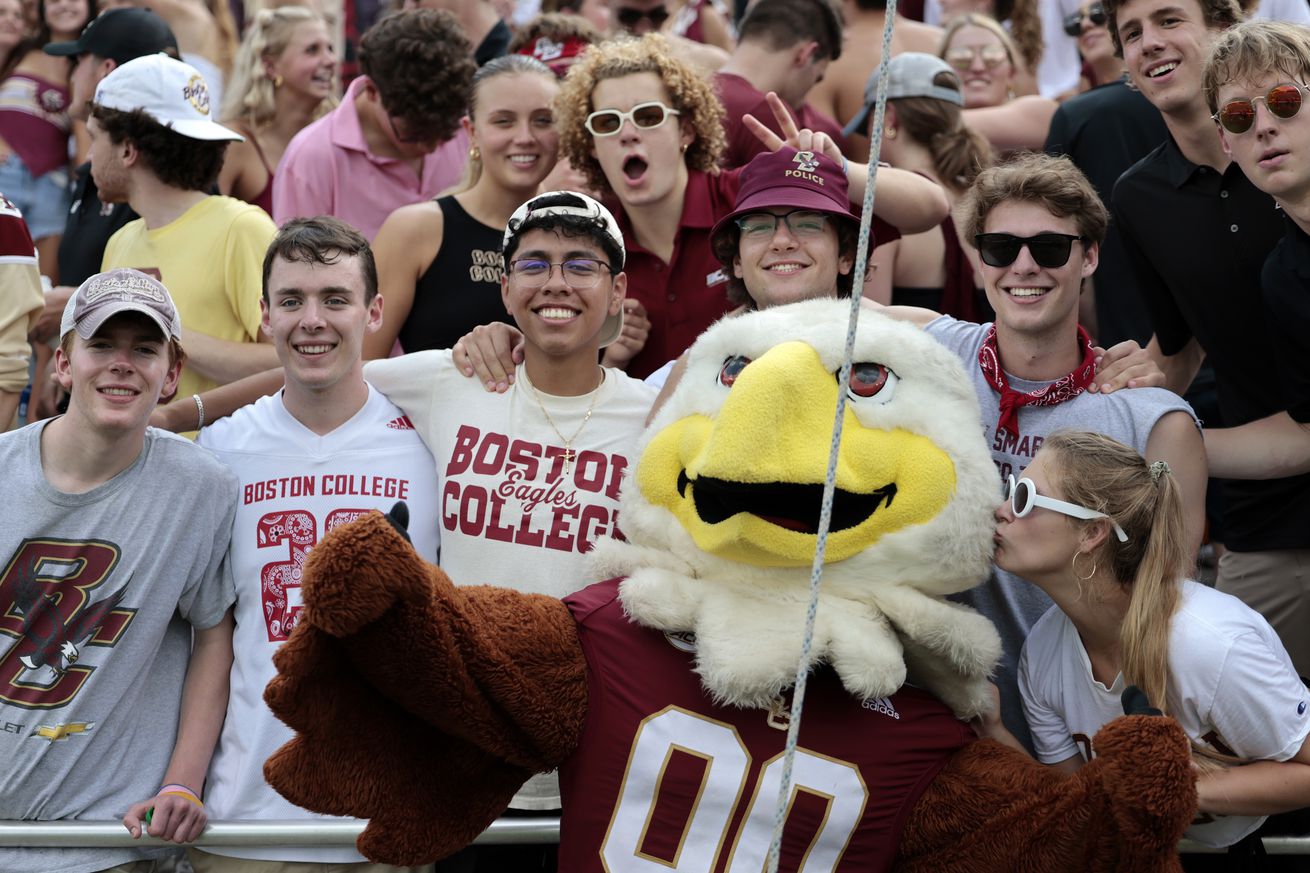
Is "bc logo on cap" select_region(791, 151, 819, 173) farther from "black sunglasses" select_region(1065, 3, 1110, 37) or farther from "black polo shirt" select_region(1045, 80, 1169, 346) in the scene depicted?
"black sunglasses" select_region(1065, 3, 1110, 37)

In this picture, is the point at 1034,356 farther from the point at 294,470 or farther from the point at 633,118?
the point at 294,470

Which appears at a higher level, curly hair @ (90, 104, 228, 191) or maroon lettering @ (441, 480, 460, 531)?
curly hair @ (90, 104, 228, 191)

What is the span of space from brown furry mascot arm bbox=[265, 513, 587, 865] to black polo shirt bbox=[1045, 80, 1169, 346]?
2.81 meters

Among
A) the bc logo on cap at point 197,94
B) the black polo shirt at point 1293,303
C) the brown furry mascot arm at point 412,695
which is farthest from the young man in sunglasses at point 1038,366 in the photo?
the bc logo on cap at point 197,94

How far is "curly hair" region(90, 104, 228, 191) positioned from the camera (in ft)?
15.0

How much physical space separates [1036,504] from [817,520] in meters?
0.47

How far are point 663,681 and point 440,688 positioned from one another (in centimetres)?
45

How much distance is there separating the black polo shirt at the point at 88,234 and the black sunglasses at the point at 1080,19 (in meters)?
3.62

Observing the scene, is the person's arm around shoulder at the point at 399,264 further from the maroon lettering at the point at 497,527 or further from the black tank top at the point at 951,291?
the black tank top at the point at 951,291

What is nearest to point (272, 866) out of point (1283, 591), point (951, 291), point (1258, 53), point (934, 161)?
point (1283, 591)

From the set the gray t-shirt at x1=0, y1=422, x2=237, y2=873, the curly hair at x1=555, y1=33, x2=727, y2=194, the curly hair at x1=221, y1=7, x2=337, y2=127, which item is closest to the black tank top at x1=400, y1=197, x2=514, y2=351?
the curly hair at x1=555, y1=33, x2=727, y2=194

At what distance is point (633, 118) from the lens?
14.5 feet

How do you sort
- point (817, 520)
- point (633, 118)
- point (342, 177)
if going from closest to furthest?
1. point (817, 520)
2. point (633, 118)
3. point (342, 177)

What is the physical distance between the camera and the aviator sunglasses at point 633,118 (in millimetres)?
4426
